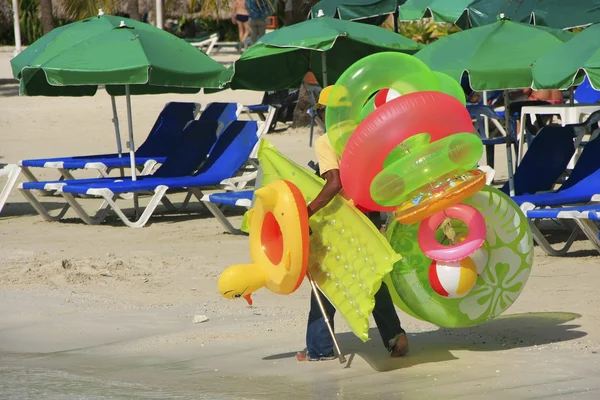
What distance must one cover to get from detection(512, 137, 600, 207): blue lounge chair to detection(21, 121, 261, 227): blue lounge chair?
12.0 ft

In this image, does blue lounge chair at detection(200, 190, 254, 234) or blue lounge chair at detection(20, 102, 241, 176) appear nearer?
blue lounge chair at detection(200, 190, 254, 234)

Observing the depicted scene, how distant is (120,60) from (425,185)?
21.3 ft

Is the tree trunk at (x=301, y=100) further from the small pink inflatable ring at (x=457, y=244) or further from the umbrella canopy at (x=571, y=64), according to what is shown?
the small pink inflatable ring at (x=457, y=244)

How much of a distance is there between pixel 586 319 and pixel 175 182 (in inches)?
226

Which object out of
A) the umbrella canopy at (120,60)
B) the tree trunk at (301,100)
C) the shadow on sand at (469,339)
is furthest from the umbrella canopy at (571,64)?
the tree trunk at (301,100)

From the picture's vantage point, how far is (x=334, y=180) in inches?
237

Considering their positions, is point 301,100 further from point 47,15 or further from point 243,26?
point 243,26

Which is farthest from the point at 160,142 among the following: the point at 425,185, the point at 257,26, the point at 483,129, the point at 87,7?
the point at 87,7

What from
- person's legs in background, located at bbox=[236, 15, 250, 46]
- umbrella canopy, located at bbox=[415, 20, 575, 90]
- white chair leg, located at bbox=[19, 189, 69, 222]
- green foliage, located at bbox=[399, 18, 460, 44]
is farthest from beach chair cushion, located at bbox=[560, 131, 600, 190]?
person's legs in background, located at bbox=[236, 15, 250, 46]

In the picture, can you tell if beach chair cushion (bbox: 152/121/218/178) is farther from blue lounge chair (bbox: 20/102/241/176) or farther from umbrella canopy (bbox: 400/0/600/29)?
umbrella canopy (bbox: 400/0/600/29)

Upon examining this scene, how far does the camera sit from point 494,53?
996 cm

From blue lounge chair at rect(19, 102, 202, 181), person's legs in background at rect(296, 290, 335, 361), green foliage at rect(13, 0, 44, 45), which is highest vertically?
person's legs in background at rect(296, 290, 335, 361)

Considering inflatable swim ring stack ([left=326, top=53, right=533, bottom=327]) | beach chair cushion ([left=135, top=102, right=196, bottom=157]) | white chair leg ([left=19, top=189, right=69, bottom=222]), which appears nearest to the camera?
inflatable swim ring stack ([left=326, top=53, right=533, bottom=327])

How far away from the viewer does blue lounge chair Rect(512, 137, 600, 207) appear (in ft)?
32.4
